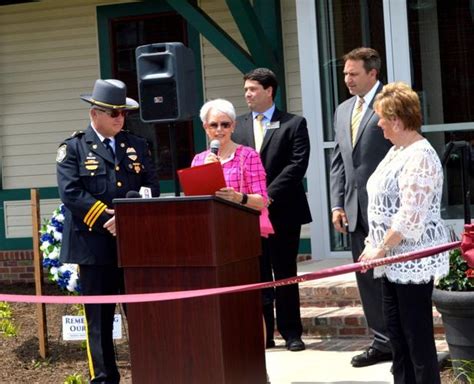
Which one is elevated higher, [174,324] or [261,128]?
[261,128]

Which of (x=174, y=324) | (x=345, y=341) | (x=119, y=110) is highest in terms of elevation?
(x=119, y=110)

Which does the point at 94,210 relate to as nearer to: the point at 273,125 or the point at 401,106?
the point at 273,125

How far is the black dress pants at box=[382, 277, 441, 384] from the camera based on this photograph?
17.6 ft

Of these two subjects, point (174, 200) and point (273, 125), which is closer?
point (174, 200)

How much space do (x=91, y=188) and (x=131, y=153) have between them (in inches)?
13.5

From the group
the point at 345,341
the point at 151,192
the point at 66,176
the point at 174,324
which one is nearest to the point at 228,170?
the point at 151,192

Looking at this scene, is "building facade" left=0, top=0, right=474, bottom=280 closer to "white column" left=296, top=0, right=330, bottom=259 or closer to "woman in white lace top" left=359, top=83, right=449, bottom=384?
"white column" left=296, top=0, right=330, bottom=259

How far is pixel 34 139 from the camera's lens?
1245cm

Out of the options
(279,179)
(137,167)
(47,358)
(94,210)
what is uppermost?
(137,167)

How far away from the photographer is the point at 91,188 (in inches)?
258

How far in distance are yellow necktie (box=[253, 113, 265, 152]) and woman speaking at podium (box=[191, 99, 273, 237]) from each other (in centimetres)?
94

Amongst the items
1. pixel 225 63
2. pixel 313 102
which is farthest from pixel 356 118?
pixel 225 63

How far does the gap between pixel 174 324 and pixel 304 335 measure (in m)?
2.98

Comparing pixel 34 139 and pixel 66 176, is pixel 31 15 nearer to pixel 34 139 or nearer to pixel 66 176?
pixel 34 139
